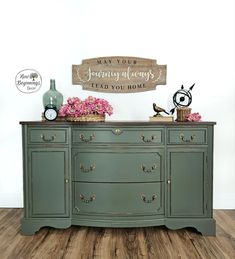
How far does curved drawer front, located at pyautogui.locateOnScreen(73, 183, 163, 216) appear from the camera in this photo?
9.43ft

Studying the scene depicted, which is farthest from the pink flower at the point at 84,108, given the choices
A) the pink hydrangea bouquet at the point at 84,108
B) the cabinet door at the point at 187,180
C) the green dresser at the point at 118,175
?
the cabinet door at the point at 187,180

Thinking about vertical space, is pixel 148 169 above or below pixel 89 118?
below

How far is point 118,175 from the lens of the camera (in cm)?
287

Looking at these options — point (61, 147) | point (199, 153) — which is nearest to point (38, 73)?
point (61, 147)

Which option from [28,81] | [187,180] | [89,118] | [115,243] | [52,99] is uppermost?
[28,81]

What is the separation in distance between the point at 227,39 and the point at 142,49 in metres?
0.88

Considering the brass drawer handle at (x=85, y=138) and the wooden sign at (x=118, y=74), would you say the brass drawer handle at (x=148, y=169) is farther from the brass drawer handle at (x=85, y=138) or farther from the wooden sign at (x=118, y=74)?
the wooden sign at (x=118, y=74)

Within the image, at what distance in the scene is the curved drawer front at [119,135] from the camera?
284 cm

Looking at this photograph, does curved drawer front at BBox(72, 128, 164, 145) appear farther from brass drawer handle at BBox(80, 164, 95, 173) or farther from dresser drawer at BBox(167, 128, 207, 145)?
brass drawer handle at BBox(80, 164, 95, 173)

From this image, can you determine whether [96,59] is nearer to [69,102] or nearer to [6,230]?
[69,102]

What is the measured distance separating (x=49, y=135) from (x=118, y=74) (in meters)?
1.07

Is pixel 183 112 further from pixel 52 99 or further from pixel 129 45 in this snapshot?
pixel 52 99

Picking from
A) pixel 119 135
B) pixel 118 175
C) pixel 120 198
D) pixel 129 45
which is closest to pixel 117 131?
pixel 119 135

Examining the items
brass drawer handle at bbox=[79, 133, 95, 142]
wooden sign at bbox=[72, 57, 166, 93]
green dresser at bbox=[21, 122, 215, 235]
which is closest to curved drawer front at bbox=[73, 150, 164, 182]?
green dresser at bbox=[21, 122, 215, 235]
